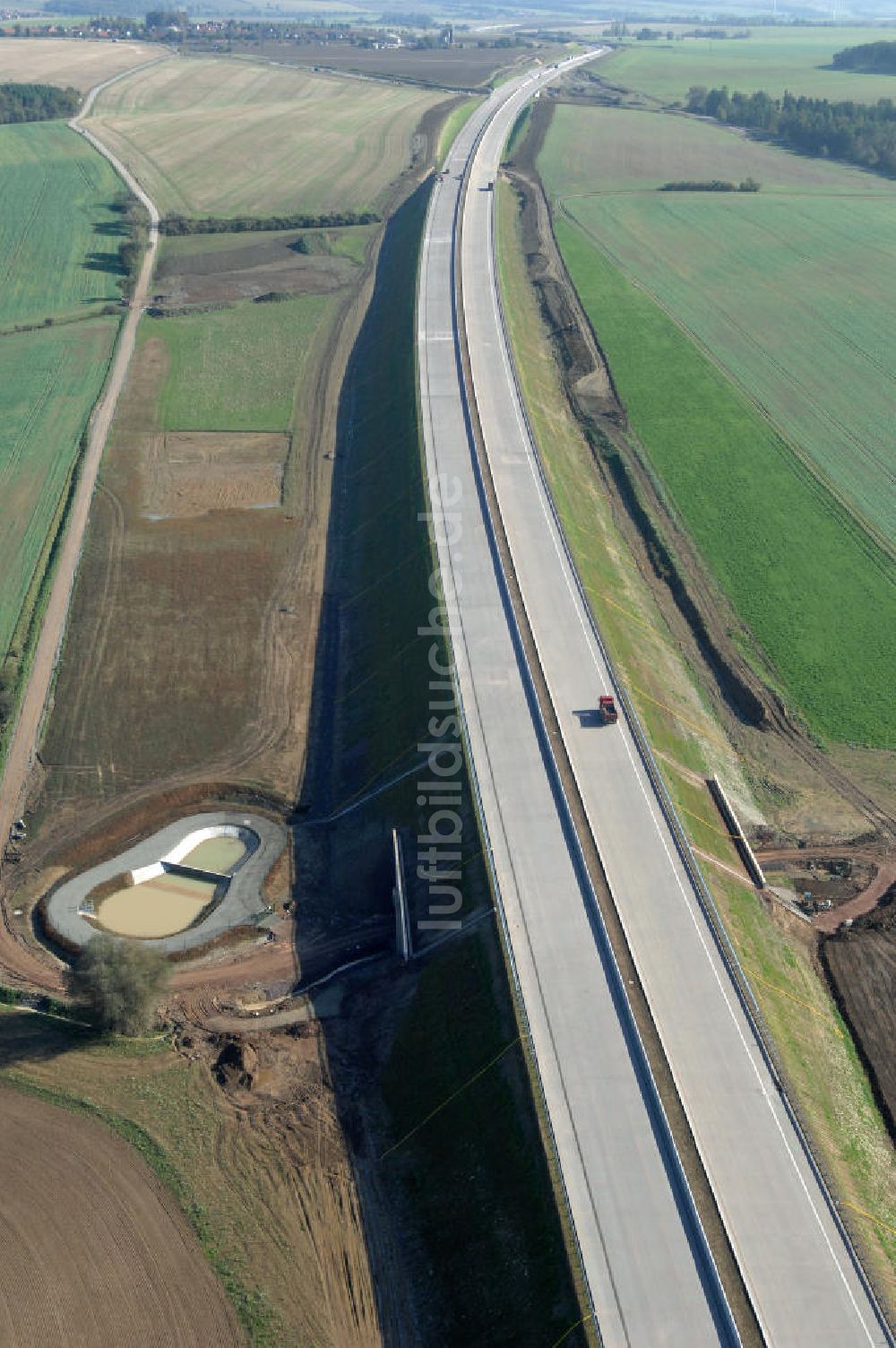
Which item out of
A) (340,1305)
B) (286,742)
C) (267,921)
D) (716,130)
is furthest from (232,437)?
(716,130)

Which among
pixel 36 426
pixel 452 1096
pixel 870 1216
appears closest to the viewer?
pixel 870 1216

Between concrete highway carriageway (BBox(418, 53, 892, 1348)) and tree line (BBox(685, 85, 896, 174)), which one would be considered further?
tree line (BBox(685, 85, 896, 174))

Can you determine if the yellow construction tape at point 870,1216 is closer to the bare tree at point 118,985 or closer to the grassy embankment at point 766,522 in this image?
the bare tree at point 118,985

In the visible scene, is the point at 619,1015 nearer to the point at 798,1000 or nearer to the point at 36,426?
the point at 798,1000

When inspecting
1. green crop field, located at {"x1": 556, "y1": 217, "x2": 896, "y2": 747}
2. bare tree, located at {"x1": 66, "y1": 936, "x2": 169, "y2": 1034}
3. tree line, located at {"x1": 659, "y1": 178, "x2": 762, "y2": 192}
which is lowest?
bare tree, located at {"x1": 66, "y1": 936, "x2": 169, "y2": 1034}

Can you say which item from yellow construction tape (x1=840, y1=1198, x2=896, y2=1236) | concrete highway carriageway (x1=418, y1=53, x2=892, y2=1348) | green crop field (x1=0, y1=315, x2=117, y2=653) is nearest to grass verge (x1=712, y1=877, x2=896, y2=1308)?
yellow construction tape (x1=840, y1=1198, x2=896, y2=1236)

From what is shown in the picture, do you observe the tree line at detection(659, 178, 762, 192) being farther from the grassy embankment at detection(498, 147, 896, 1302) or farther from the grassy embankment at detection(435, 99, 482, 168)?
the grassy embankment at detection(498, 147, 896, 1302)

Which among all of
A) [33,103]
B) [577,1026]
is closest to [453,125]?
[33,103]
